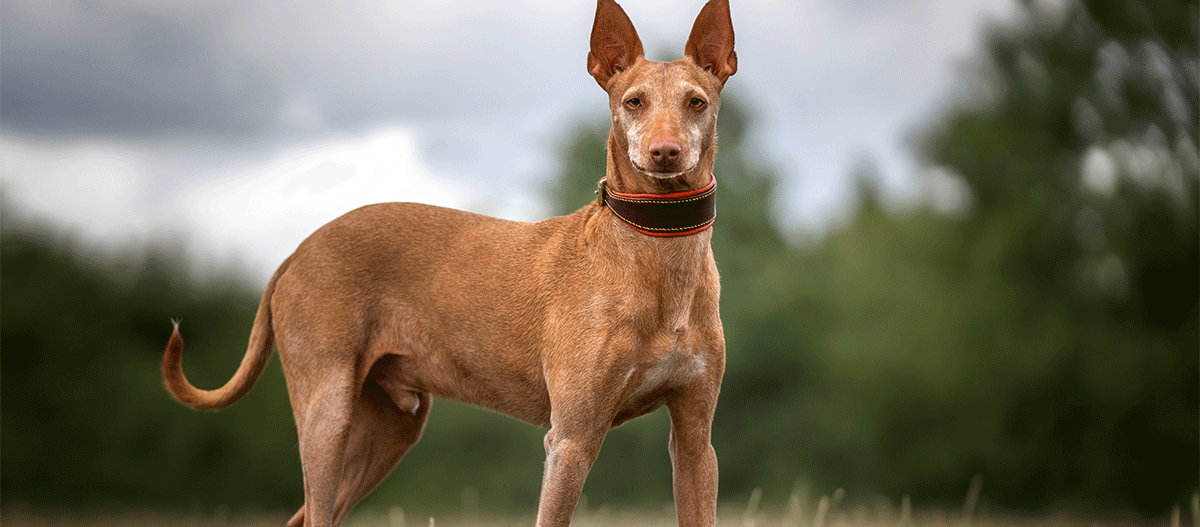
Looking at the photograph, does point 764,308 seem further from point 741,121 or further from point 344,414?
point 344,414

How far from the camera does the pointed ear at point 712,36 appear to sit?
4609 mm

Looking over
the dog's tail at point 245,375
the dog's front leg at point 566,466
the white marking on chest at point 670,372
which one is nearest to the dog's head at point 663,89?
the white marking on chest at point 670,372

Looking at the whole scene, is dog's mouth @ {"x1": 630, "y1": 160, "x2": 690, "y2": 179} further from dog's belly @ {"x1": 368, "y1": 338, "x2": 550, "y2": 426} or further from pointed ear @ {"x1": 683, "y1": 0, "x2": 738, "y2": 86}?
dog's belly @ {"x1": 368, "y1": 338, "x2": 550, "y2": 426}

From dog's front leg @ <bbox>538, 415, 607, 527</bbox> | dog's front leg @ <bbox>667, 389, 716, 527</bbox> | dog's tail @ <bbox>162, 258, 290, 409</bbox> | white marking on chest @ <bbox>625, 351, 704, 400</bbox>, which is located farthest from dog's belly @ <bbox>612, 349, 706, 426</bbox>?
dog's tail @ <bbox>162, 258, 290, 409</bbox>

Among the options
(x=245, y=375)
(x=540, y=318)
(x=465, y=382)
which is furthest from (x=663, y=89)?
(x=245, y=375)

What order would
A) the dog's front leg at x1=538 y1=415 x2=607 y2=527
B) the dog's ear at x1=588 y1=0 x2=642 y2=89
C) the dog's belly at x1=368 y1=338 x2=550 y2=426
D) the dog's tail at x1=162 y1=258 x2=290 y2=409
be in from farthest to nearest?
1. the dog's tail at x1=162 y1=258 x2=290 y2=409
2. the dog's belly at x1=368 y1=338 x2=550 y2=426
3. the dog's ear at x1=588 y1=0 x2=642 y2=89
4. the dog's front leg at x1=538 y1=415 x2=607 y2=527

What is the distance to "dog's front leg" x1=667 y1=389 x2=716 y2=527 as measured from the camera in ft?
15.4

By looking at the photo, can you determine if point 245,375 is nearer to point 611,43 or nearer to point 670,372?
point 670,372

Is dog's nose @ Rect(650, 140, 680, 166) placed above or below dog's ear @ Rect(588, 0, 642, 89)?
below

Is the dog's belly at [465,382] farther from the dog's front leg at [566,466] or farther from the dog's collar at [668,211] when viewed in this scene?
the dog's collar at [668,211]

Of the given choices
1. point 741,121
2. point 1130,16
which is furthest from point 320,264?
point 1130,16

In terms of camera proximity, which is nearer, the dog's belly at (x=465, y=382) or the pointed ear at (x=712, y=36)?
the pointed ear at (x=712, y=36)

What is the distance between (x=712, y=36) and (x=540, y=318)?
1.85 metres

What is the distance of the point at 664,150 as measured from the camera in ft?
13.2
